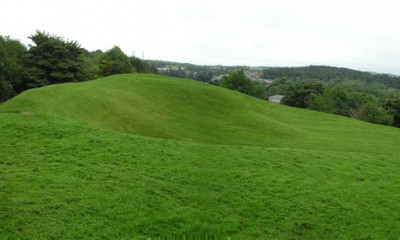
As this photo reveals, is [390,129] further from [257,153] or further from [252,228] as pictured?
[252,228]

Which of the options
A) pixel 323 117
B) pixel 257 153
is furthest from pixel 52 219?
pixel 323 117

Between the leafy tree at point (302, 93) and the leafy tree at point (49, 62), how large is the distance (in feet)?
159

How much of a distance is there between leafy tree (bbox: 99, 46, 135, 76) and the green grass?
44.4 m

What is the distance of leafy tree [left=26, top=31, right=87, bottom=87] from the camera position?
124 feet

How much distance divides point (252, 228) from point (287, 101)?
69.5 metres

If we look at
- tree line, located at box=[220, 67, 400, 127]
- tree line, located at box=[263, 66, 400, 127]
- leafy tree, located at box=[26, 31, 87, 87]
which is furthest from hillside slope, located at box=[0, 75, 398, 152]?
tree line, located at box=[220, 67, 400, 127]

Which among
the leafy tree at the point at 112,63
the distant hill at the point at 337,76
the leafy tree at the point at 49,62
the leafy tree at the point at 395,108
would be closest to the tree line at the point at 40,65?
the leafy tree at the point at 49,62

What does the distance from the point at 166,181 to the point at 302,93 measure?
68.0 meters

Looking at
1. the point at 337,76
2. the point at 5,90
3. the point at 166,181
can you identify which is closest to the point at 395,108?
the point at 5,90

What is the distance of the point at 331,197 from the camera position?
30.2ft

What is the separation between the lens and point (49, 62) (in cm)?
3844

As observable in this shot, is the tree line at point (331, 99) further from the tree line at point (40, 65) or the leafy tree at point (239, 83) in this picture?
the tree line at point (40, 65)

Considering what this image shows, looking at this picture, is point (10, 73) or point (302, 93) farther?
point (302, 93)

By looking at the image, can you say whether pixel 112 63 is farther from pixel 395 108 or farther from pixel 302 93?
pixel 395 108
